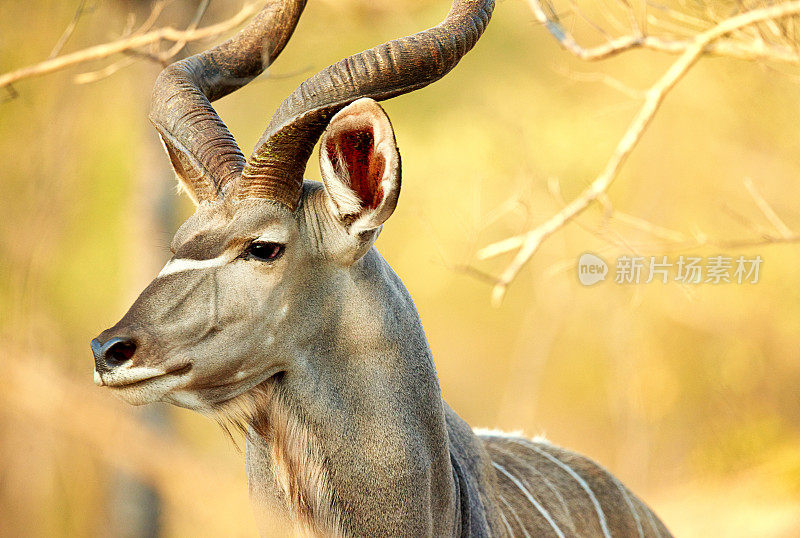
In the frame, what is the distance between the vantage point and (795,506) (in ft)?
32.8

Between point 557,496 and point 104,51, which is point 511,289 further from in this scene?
point 557,496

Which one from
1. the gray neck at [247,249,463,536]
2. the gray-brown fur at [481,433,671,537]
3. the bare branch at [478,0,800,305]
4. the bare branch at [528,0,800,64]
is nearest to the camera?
the gray neck at [247,249,463,536]

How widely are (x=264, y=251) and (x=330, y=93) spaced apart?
474 millimetres

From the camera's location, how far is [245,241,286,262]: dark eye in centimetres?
250

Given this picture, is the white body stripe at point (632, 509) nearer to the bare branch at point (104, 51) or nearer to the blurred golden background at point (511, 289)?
the bare branch at point (104, 51)

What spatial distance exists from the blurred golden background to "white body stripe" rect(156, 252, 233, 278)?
241 inches

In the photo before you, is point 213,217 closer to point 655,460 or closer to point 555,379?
point 655,460

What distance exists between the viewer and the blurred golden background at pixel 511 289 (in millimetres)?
8711

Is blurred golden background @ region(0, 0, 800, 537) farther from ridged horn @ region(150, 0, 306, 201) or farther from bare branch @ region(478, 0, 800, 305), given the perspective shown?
ridged horn @ region(150, 0, 306, 201)

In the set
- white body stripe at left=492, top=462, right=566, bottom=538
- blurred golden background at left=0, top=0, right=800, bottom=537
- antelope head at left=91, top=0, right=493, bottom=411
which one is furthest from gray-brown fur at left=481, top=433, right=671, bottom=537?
blurred golden background at left=0, top=0, right=800, bottom=537

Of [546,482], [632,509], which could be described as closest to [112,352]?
[546,482]

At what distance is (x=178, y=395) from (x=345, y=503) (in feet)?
1.86

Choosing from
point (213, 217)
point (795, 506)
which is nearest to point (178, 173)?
point (213, 217)

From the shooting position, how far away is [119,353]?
2346mm
